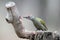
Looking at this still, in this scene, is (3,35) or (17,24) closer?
(17,24)

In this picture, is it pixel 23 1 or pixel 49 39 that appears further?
pixel 23 1

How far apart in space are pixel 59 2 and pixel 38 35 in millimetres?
812

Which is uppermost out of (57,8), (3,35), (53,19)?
(57,8)

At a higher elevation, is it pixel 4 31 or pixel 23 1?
pixel 23 1

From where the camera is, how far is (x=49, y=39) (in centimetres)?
148

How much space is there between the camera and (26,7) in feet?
7.52

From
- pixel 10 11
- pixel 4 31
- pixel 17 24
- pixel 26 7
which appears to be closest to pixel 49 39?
pixel 17 24

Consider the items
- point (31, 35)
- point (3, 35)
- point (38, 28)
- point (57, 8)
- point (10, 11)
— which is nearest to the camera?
point (10, 11)

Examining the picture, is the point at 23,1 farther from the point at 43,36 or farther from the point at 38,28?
the point at 43,36

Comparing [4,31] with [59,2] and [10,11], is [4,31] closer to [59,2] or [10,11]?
[59,2]

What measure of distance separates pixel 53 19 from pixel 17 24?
86 cm

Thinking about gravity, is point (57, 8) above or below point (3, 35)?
above

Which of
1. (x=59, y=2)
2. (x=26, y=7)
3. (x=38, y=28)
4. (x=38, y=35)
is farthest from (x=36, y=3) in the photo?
(x=38, y=35)

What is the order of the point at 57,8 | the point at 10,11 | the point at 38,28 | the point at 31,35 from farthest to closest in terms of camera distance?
the point at 57,8 → the point at 38,28 → the point at 31,35 → the point at 10,11
